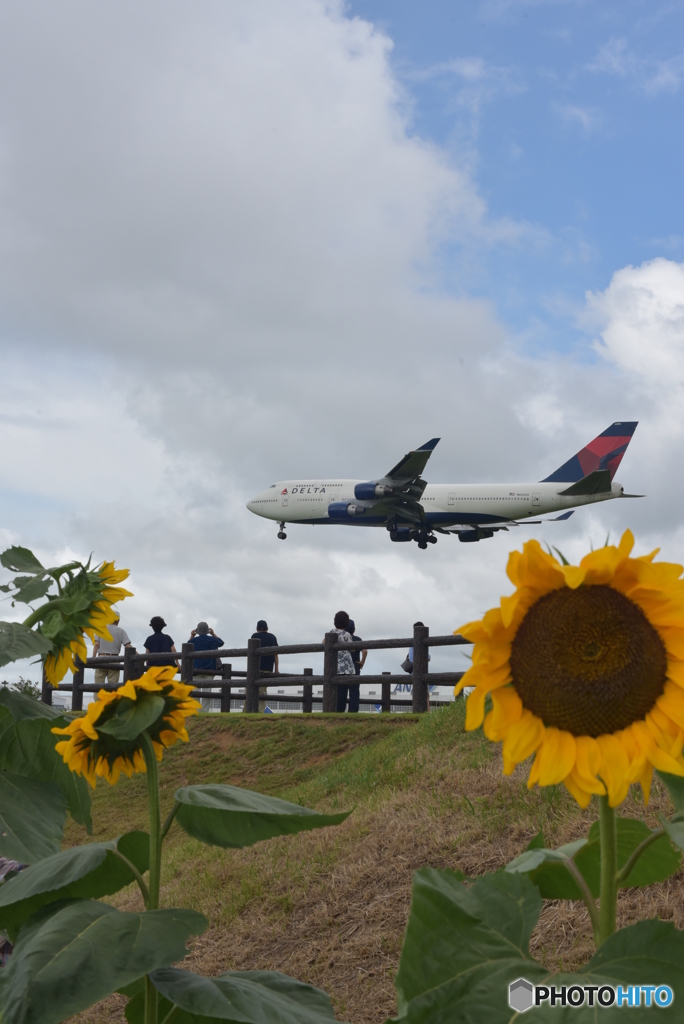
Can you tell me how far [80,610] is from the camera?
1.90m

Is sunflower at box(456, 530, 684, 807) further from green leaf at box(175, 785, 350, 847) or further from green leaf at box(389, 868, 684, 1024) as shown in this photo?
green leaf at box(175, 785, 350, 847)

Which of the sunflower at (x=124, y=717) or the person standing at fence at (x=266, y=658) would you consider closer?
the sunflower at (x=124, y=717)

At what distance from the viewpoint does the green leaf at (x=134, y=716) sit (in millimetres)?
1181

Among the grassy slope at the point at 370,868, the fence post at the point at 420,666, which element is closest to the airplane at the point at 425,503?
the fence post at the point at 420,666

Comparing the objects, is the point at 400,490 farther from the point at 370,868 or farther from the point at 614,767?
the point at 614,767

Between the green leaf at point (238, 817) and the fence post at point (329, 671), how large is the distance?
13154mm

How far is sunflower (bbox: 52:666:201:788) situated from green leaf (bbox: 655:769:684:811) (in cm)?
61

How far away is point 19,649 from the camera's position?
170 centimetres

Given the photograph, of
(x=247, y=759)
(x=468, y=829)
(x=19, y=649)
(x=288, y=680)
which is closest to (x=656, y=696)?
(x=19, y=649)

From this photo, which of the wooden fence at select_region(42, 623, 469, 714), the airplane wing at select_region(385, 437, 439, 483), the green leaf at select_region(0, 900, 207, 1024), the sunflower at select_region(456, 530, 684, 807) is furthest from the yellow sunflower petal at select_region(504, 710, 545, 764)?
the airplane wing at select_region(385, 437, 439, 483)

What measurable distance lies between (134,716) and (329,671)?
13.3 meters

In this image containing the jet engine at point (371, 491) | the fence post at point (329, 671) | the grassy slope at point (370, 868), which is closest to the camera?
the grassy slope at point (370, 868)

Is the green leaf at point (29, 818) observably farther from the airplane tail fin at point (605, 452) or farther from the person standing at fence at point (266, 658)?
the airplane tail fin at point (605, 452)

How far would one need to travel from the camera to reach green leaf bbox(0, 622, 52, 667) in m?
1.67
